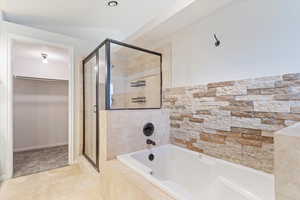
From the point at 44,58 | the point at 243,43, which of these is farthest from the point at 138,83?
the point at 44,58

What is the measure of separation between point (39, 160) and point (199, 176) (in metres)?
3.00

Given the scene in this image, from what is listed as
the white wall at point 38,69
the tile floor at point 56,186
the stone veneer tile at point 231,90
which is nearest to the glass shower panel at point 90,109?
the tile floor at point 56,186

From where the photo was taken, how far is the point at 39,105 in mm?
3805

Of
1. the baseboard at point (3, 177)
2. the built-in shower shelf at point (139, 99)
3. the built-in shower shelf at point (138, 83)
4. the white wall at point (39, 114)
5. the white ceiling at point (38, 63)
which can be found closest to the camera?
the baseboard at point (3, 177)

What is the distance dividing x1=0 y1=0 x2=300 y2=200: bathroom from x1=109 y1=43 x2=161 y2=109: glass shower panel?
0.02m

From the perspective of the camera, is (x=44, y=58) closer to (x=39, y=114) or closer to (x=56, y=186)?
(x=39, y=114)

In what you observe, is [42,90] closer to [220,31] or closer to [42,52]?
[42,52]

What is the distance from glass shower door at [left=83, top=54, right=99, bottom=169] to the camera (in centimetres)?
228

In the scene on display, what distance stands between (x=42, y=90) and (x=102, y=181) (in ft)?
10.7

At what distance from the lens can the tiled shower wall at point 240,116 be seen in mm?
1315

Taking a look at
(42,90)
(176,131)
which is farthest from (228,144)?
(42,90)

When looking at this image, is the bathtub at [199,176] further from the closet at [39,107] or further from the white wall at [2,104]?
the closet at [39,107]

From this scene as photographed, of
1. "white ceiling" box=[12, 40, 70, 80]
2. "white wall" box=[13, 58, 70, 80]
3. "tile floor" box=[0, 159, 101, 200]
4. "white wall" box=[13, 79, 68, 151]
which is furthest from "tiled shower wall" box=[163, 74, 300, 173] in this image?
"white wall" box=[13, 79, 68, 151]

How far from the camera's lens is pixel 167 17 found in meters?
1.93
